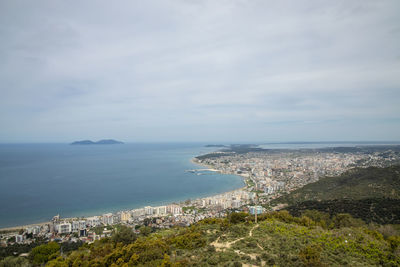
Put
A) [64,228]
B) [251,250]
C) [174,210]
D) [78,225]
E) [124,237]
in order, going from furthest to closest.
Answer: [174,210]
[78,225]
[64,228]
[124,237]
[251,250]

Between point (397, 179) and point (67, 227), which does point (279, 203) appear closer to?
point (397, 179)

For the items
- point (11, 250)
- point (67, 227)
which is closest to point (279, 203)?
point (67, 227)

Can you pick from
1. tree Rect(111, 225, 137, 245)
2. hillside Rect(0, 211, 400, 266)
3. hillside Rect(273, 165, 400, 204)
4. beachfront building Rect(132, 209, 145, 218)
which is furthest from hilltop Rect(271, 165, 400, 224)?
beachfront building Rect(132, 209, 145, 218)

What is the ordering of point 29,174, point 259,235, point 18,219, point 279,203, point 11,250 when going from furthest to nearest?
1. point 29,174
2. point 279,203
3. point 18,219
4. point 11,250
5. point 259,235

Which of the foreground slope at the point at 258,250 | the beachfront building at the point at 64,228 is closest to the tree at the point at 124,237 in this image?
the foreground slope at the point at 258,250

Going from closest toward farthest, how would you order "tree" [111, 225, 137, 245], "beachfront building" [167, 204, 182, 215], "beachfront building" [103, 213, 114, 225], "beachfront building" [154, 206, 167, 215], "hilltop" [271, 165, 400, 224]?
1. "tree" [111, 225, 137, 245]
2. "hilltop" [271, 165, 400, 224]
3. "beachfront building" [103, 213, 114, 225]
4. "beachfront building" [154, 206, 167, 215]
5. "beachfront building" [167, 204, 182, 215]

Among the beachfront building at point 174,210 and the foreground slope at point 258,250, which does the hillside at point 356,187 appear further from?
the foreground slope at point 258,250

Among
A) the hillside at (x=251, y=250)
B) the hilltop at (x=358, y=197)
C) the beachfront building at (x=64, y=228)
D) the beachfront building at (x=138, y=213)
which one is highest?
the hillside at (x=251, y=250)

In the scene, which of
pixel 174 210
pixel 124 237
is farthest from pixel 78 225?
pixel 124 237

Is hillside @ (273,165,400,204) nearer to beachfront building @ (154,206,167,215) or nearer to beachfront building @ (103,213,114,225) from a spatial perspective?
beachfront building @ (154,206,167,215)

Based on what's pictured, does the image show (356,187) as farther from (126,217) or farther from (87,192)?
(87,192)

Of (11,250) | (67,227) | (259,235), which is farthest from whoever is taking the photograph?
(67,227)
